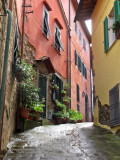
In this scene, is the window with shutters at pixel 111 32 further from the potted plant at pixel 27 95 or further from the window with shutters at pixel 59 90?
the window with shutters at pixel 59 90

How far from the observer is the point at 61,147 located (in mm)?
5844

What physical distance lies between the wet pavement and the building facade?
1.07 meters

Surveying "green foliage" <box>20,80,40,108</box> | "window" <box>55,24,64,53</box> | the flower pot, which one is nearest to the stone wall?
"green foliage" <box>20,80,40,108</box>

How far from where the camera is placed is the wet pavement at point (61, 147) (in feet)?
16.5

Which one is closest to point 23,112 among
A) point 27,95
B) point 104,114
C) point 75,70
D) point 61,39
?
point 27,95

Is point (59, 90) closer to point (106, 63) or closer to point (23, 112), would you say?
point (106, 63)

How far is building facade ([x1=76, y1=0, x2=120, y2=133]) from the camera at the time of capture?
7.98 metres

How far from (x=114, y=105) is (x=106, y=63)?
1984 mm

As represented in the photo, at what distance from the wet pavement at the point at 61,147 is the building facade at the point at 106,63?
3.53ft

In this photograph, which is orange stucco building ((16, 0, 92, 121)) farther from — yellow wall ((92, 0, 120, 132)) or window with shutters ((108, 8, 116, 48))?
window with shutters ((108, 8, 116, 48))

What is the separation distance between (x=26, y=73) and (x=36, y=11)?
4.58 metres

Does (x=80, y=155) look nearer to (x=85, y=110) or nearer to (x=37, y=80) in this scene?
(x=37, y=80)

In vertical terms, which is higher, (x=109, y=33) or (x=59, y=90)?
(x=109, y=33)

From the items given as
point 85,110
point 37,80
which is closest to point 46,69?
point 37,80
